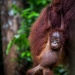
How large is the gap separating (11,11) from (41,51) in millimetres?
2090

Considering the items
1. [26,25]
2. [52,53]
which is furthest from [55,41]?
[26,25]

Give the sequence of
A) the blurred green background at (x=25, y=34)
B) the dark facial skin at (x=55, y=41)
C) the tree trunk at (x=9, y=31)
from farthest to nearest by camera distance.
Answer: the tree trunk at (x=9, y=31), the blurred green background at (x=25, y=34), the dark facial skin at (x=55, y=41)

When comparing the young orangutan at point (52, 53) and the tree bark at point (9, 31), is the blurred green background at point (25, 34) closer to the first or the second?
the tree bark at point (9, 31)

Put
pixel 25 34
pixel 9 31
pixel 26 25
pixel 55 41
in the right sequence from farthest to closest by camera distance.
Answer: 1. pixel 9 31
2. pixel 26 25
3. pixel 25 34
4. pixel 55 41

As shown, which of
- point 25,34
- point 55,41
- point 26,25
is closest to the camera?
point 55,41

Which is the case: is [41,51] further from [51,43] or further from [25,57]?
[25,57]

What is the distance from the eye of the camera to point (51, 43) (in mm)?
2787

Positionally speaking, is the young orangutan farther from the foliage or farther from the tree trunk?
the tree trunk

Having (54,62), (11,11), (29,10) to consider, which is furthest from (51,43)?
(11,11)

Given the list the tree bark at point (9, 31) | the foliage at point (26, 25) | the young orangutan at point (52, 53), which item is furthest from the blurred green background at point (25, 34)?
the young orangutan at point (52, 53)

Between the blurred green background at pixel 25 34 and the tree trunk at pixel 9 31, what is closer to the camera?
the blurred green background at pixel 25 34

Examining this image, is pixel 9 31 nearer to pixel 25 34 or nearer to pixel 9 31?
pixel 9 31

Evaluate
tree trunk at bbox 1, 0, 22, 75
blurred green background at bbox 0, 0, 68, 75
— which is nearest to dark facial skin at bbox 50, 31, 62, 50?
blurred green background at bbox 0, 0, 68, 75

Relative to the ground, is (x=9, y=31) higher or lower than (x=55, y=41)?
lower
